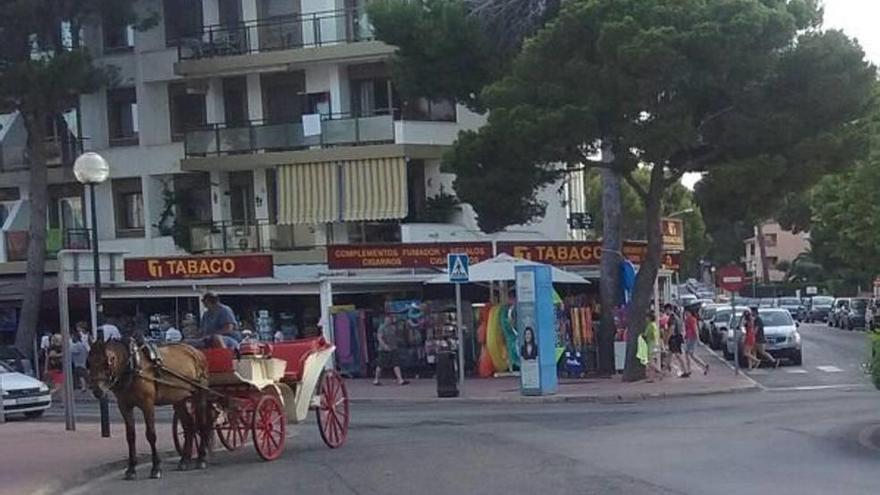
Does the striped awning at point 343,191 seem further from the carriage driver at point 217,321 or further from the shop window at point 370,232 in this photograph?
the carriage driver at point 217,321

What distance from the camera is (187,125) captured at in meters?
48.7

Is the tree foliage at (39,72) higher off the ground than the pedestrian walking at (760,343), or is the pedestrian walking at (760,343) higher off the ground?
the tree foliage at (39,72)

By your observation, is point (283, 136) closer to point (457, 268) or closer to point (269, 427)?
point (457, 268)

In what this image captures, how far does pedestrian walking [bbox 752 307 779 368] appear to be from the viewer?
40625 mm

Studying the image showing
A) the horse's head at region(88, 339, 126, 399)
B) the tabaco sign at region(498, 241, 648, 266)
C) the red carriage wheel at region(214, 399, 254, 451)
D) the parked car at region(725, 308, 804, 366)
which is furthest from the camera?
the parked car at region(725, 308, 804, 366)

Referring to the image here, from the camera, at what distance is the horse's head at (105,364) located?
1617cm

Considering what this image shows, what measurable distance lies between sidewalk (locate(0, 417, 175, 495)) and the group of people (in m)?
14.3

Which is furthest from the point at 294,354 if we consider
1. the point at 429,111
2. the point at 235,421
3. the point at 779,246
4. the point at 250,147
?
the point at 779,246

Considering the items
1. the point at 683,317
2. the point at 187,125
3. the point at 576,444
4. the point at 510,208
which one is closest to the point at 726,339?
the point at 683,317

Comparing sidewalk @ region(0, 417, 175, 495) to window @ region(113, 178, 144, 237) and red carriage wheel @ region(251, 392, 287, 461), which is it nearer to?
red carriage wheel @ region(251, 392, 287, 461)

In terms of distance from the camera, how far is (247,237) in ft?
153

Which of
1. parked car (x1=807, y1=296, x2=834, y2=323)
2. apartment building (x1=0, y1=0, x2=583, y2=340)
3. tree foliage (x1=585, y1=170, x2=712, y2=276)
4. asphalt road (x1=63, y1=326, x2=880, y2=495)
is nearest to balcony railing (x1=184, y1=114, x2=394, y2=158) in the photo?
apartment building (x1=0, y1=0, x2=583, y2=340)

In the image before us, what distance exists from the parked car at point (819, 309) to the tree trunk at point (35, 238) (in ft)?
174

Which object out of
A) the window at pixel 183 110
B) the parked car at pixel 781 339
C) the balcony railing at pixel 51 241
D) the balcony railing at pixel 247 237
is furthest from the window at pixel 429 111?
the balcony railing at pixel 51 241
